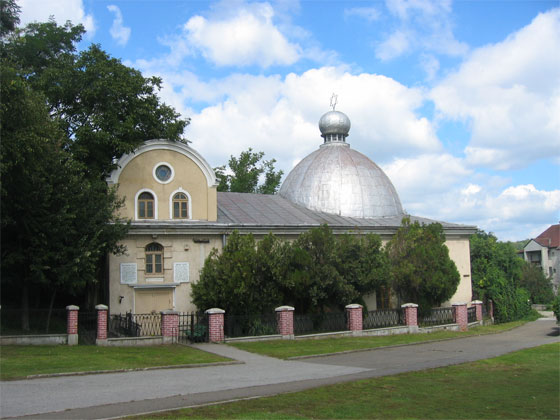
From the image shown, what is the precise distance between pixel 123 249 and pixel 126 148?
4202 millimetres

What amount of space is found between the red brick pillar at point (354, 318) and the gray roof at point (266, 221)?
5.15 metres

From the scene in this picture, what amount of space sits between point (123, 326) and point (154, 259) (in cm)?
334

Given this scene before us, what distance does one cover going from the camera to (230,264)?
22.0 m

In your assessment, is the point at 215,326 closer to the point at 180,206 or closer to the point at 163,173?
the point at 180,206

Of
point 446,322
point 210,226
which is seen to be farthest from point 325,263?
point 446,322

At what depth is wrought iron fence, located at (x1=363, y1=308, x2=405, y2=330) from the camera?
24.2 meters

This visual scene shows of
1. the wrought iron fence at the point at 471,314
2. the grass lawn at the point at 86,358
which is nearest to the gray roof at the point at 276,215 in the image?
the wrought iron fence at the point at 471,314

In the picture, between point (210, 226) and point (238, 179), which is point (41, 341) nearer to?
point (210, 226)

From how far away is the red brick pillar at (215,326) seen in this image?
20000 millimetres

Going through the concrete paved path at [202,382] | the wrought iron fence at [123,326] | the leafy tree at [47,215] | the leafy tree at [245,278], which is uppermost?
the leafy tree at [47,215]

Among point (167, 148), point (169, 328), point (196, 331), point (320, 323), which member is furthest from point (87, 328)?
point (320, 323)

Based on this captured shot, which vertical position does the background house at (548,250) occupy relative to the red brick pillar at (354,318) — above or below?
above

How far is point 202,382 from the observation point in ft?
40.3

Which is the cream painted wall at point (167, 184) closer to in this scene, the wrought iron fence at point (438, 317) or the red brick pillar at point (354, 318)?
the red brick pillar at point (354, 318)
